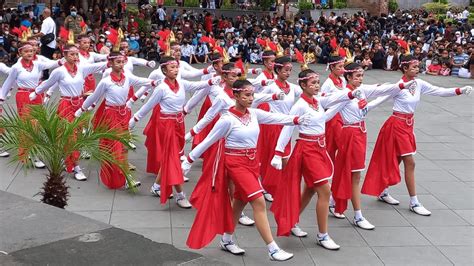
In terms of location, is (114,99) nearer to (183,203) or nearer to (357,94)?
(183,203)

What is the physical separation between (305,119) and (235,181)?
995 millimetres

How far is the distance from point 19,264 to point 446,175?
6991 mm

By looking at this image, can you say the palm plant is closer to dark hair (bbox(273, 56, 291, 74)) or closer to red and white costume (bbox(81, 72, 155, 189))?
red and white costume (bbox(81, 72, 155, 189))

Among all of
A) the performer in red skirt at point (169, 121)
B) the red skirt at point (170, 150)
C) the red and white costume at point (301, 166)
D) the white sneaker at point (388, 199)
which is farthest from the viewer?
the white sneaker at point (388, 199)

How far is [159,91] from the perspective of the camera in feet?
27.6

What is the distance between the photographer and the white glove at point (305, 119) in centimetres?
684

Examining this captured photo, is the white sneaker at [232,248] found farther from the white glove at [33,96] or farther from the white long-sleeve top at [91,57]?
the white long-sleeve top at [91,57]

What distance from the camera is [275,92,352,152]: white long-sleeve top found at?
23.4ft

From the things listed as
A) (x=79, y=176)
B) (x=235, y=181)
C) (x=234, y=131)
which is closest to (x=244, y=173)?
(x=235, y=181)

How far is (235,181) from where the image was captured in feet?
21.7

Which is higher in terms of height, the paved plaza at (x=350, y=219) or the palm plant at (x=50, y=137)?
the palm plant at (x=50, y=137)

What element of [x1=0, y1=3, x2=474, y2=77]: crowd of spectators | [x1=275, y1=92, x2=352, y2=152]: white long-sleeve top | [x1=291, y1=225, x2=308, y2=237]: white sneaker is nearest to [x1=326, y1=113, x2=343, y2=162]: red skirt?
[x1=275, y1=92, x2=352, y2=152]: white long-sleeve top

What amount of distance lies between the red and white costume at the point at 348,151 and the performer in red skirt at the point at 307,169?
0.55 meters

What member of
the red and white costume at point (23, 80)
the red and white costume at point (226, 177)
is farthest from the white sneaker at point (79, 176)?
the red and white costume at point (226, 177)
